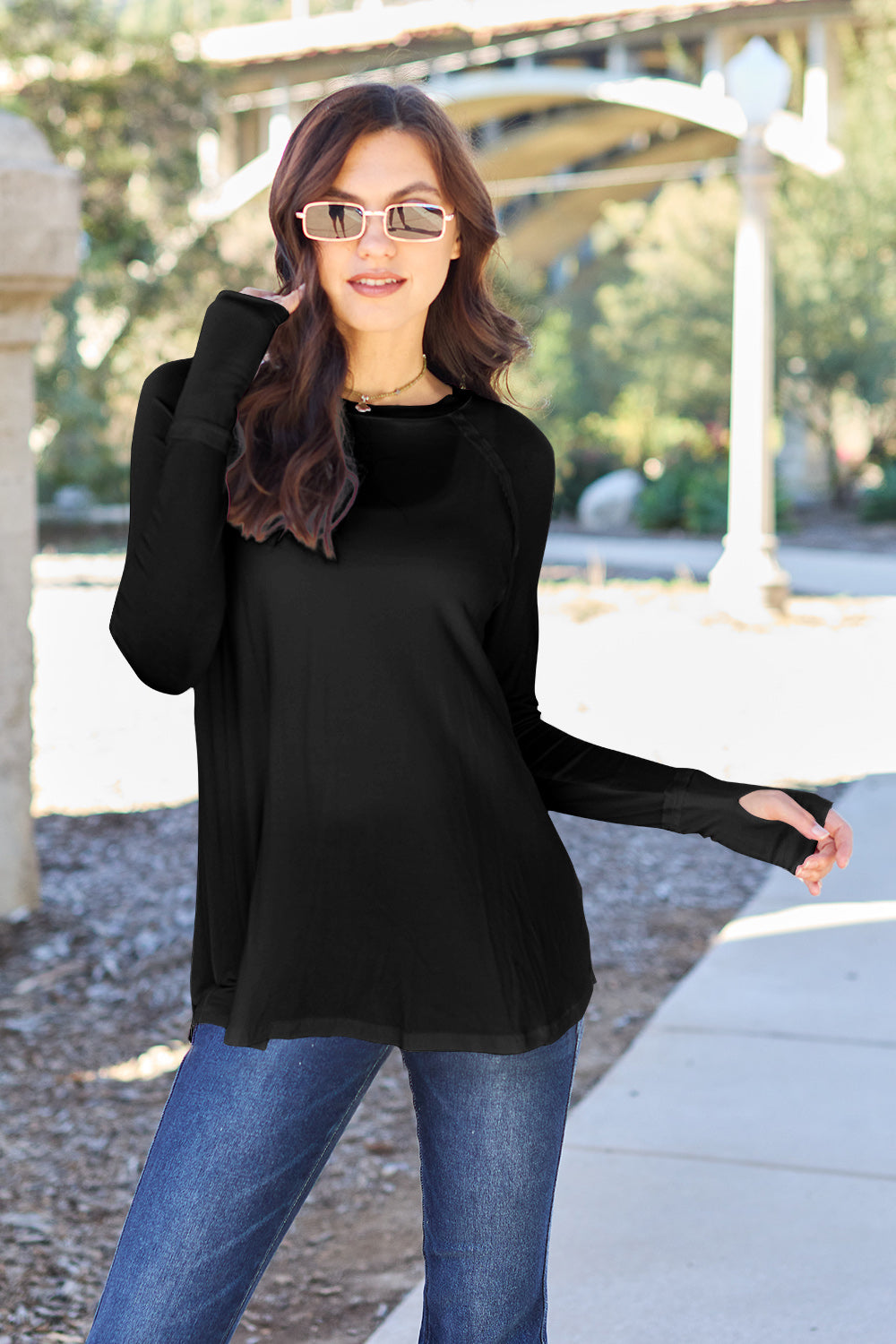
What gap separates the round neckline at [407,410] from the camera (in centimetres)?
191

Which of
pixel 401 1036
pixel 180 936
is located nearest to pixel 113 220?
pixel 180 936

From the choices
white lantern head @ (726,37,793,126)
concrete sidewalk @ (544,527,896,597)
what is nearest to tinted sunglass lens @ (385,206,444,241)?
white lantern head @ (726,37,793,126)

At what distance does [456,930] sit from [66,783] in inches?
237

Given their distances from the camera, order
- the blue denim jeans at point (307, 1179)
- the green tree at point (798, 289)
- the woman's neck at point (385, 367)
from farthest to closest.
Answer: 1. the green tree at point (798, 289)
2. the woman's neck at point (385, 367)
3. the blue denim jeans at point (307, 1179)

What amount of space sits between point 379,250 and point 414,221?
63 millimetres

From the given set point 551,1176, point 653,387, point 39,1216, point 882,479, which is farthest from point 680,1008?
point 653,387

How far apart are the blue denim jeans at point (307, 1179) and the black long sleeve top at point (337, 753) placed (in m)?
0.04

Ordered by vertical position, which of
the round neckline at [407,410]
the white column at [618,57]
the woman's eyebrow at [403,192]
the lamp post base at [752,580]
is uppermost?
the white column at [618,57]

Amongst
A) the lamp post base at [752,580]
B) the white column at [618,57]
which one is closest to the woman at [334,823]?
the lamp post base at [752,580]

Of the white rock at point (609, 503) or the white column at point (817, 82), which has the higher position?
the white column at point (817, 82)

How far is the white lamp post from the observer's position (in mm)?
12211

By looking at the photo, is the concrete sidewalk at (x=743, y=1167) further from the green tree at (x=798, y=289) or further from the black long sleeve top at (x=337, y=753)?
the green tree at (x=798, y=289)

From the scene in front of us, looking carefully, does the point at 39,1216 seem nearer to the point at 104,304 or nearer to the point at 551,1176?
the point at 551,1176

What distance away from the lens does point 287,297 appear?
6.16ft
